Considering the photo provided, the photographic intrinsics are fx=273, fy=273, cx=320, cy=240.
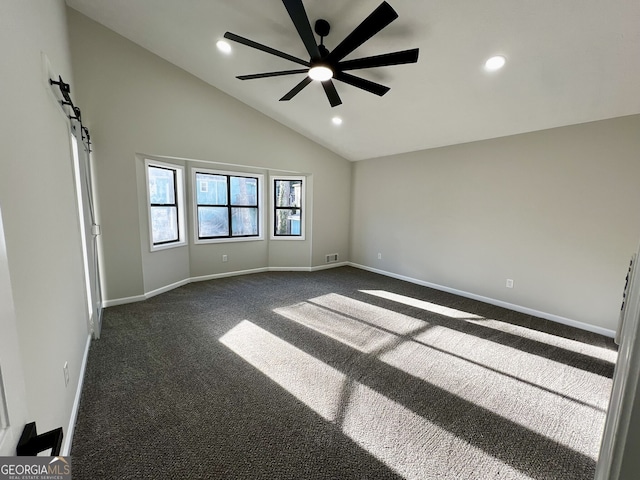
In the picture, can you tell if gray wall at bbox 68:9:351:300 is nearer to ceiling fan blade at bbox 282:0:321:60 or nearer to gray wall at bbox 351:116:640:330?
gray wall at bbox 351:116:640:330

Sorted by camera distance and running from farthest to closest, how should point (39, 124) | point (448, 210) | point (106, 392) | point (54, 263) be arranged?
point (448, 210) < point (106, 392) < point (54, 263) < point (39, 124)

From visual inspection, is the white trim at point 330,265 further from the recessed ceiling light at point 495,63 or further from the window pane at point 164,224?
the recessed ceiling light at point 495,63

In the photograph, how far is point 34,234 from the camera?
1394mm

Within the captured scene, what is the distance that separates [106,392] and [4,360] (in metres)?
2.11

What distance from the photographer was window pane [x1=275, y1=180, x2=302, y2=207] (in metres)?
5.92

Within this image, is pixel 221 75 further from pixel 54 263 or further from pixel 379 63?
pixel 54 263

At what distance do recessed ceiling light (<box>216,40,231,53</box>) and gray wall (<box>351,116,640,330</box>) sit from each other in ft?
11.2

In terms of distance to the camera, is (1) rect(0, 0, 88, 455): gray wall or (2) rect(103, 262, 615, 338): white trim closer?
(1) rect(0, 0, 88, 455): gray wall

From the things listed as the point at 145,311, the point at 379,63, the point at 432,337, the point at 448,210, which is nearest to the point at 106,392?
the point at 145,311

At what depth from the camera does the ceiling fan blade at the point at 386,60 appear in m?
2.19

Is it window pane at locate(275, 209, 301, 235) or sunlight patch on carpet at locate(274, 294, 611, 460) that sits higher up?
window pane at locate(275, 209, 301, 235)

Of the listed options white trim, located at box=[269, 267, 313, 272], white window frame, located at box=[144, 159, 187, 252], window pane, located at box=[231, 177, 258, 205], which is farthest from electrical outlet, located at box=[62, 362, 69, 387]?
white trim, located at box=[269, 267, 313, 272]

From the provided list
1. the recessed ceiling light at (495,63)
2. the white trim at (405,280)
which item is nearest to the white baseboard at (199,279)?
the white trim at (405,280)

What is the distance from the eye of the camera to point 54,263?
5.65 feet
